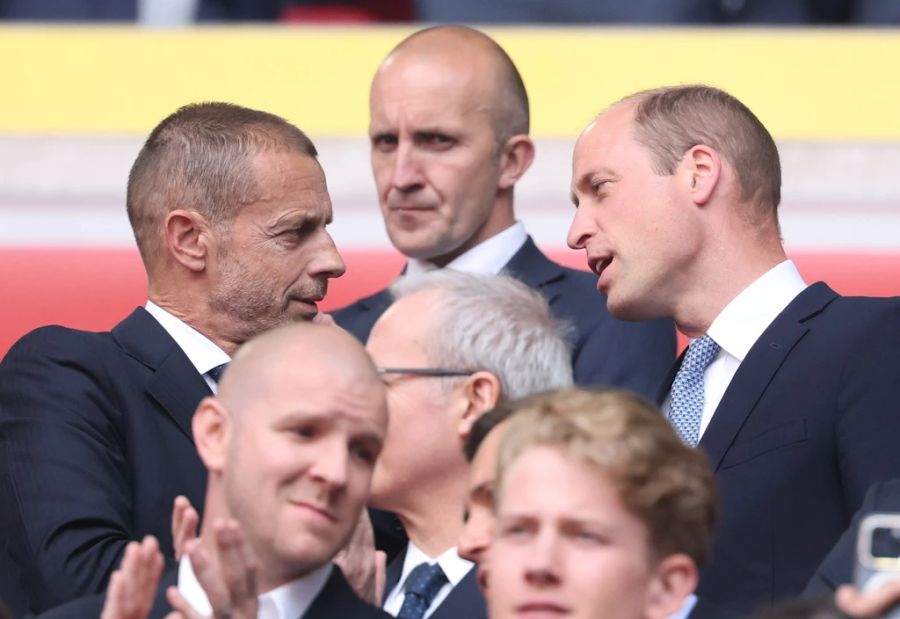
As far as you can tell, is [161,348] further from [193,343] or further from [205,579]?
[205,579]

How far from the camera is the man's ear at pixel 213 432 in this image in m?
1.80

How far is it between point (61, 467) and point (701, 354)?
715 mm

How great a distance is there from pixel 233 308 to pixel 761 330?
602 millimetres

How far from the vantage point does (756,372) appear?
2234 millimetres

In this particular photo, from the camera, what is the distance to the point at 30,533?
2141mm

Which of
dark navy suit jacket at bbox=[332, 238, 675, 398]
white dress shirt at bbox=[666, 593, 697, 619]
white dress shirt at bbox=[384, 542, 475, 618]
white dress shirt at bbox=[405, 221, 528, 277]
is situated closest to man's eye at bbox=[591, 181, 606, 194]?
dark navy suit jacket at bbox=[332, 238, 675, 398]

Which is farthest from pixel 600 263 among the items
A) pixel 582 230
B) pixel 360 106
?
pixel 360 106

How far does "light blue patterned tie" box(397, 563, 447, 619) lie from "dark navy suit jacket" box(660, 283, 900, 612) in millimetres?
278

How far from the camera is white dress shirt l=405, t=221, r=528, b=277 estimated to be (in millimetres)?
2916

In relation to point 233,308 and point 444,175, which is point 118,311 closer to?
point 444,175

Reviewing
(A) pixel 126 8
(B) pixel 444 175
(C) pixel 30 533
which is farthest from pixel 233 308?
(A) pixel 126 8

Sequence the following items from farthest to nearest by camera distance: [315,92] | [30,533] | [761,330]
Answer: [315,92] < [761,330] < [30,533]

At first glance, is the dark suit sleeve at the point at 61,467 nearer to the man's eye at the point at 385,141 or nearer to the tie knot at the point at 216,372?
the tie knot at the point at 216,372

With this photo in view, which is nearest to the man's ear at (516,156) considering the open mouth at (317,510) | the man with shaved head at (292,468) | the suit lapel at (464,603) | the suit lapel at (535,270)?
the suit lapel at (535,270)
